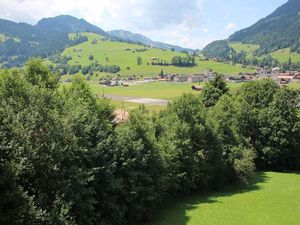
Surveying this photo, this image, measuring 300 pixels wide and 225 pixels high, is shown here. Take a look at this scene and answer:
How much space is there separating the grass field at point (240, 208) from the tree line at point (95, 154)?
69.8 inches

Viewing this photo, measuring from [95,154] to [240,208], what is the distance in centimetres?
1898

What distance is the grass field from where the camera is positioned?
37.3m

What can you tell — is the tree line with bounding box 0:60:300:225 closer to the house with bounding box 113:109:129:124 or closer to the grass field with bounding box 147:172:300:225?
the house with bounding box 113:109:129:124

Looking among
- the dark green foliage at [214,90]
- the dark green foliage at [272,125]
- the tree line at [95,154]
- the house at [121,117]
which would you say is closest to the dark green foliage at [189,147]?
the tree line at [95,154]

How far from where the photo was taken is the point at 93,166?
3059 centimetres

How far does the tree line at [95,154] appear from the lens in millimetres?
24469

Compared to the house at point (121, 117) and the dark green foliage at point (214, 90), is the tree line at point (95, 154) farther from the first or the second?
the dark green foliage at point (214, 90)

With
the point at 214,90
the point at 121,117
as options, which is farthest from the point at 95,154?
the point at 214,90

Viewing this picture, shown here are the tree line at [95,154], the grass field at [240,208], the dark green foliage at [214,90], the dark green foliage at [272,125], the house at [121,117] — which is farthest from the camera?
the dark green foliage at [214,90]

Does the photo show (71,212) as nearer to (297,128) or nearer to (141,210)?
(141,210)

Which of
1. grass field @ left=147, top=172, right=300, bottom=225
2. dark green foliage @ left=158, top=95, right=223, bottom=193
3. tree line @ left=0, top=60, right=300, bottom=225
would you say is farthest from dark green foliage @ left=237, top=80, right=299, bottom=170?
dark green foliage @ left=158, top=95, right=223, bottom=193

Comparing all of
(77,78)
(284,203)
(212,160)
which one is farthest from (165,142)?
(284,203)

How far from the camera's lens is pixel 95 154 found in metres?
30.6

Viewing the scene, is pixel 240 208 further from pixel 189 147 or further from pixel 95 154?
pixel 95 154
